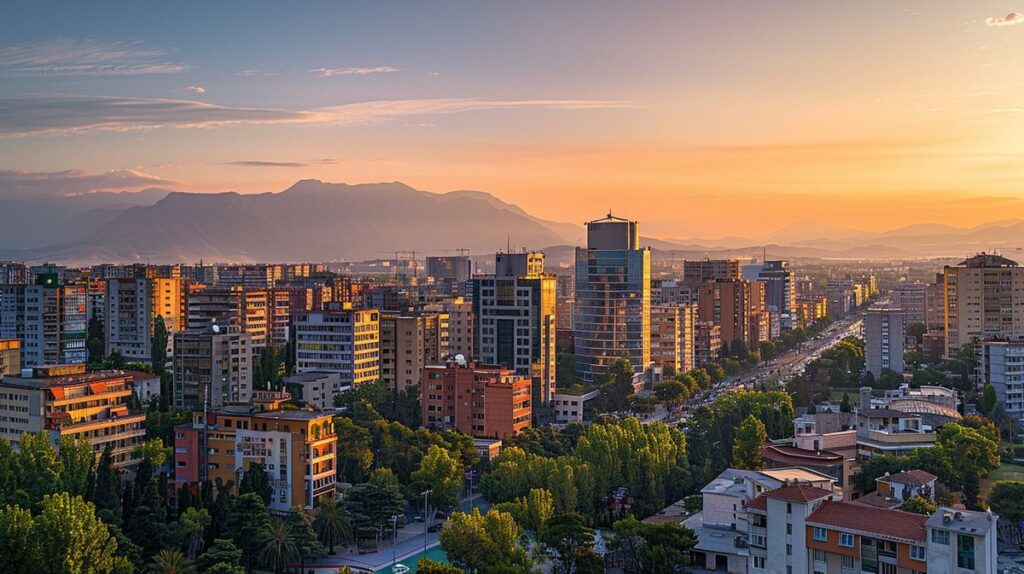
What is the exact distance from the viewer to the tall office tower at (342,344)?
102ft

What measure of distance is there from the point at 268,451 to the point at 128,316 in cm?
1943

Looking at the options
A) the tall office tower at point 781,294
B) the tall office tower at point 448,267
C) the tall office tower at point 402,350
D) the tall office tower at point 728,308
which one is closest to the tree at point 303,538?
the tall office tower at point 402,350

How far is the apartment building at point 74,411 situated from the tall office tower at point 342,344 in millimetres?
8332

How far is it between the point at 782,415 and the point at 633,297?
13.8m

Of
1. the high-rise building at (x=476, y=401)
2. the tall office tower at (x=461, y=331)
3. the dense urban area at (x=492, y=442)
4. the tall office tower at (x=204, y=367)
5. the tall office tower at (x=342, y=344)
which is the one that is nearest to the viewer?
the dense urban area at (x=492, y=442)

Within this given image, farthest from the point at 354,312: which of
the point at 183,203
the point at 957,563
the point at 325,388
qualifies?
the point at 183,203

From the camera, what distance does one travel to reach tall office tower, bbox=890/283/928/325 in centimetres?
6053

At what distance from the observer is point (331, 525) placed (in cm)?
1877

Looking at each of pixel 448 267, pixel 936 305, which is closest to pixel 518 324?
pixel 936 305

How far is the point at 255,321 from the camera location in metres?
41.7

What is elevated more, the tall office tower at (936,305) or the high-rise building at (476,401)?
the tall office tower at (936,305)

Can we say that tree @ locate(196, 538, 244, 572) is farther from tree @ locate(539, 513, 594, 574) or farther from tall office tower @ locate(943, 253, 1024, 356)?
tall office tower @ locate(943, 253, 1024, 356)

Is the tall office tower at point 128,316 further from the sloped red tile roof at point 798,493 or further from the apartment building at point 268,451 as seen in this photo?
the sloped red tile roof at point 798,493

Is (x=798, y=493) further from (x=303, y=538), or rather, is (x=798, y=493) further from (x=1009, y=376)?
(x=1009, y=376)
